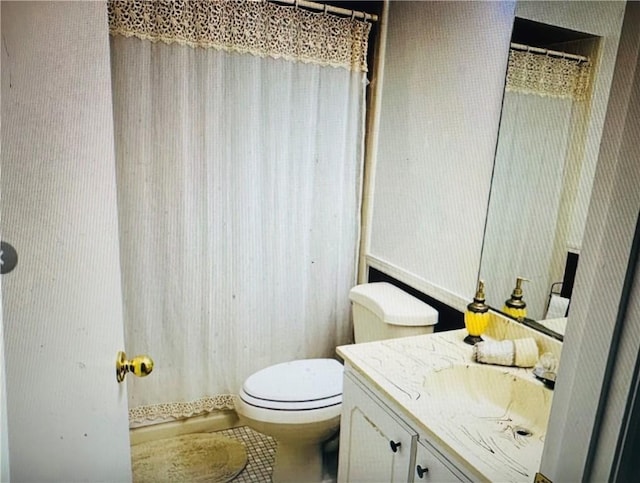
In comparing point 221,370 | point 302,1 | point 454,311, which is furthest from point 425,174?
point 221,370

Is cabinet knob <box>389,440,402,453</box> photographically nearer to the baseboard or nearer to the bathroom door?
the bathroom door

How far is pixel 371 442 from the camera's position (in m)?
1.30

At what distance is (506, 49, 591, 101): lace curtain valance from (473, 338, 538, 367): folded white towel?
723 mm

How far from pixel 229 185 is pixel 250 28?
0.67 metres

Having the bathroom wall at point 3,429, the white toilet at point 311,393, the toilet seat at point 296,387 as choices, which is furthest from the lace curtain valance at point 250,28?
the bathroom wall at point 3,429

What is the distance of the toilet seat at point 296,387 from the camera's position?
5.61ft

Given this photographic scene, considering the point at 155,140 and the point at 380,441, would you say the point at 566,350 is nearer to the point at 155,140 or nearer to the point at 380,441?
the point at 380,441

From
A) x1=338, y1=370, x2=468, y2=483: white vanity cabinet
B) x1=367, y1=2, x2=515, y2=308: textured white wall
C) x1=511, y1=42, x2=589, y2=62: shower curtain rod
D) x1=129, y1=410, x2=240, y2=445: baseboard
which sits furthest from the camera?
x1=129, y1=410, x2=240, y2=445: baseboard

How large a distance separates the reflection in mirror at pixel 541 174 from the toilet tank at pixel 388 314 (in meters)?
0.27

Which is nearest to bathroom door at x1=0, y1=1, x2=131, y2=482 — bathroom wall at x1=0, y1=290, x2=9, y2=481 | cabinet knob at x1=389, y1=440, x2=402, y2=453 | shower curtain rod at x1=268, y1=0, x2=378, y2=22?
bathroom wall at x1=0, y1=290, x2=9, y2=481

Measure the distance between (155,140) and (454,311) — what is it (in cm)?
138

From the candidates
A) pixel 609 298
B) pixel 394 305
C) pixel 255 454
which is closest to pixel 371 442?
pixel 394 305

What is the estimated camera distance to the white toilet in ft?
5.58

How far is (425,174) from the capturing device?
1.89 meters
